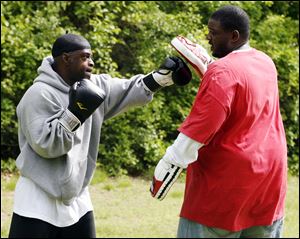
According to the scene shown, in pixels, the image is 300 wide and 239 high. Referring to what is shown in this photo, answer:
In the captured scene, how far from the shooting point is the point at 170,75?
3.98 m

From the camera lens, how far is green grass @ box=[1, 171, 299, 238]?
20.3 feet

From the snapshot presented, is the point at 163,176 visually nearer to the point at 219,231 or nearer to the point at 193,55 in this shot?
the point at 219,231

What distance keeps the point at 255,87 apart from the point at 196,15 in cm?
584

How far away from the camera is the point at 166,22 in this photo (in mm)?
8719

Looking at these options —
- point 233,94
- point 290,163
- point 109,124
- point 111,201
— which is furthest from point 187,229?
point 290,163

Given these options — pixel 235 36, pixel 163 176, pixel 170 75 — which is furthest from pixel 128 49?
pixel 163 176

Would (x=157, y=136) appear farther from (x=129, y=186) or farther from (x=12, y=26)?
(x=12, y=26)

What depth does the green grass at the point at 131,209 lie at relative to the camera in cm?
620

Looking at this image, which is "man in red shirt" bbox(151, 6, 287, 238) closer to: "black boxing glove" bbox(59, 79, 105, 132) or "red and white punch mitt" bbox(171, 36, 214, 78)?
"red and white punch mitt" bbox(171, 36, 214, 78)

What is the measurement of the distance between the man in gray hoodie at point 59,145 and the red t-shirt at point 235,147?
0.67 metres

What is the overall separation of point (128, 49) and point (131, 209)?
2740 millimetres

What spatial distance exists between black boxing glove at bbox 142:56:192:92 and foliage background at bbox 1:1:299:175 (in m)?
4.03

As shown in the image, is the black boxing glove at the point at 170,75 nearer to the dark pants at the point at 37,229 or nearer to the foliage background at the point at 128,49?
the dark pants at the point at 37,229

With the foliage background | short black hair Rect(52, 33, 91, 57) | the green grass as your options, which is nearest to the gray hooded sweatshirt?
short black hair Rect(52, 33, 91, 57)
